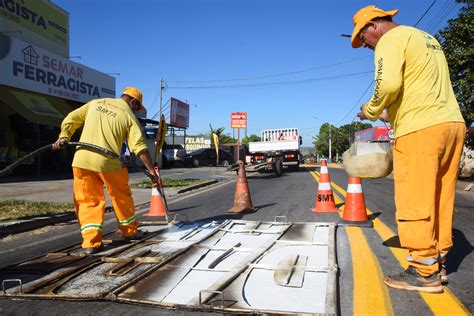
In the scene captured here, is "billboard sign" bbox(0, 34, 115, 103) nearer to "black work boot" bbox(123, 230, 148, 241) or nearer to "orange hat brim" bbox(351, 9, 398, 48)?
"black work boot" bbox(123, 230, 148, 241)

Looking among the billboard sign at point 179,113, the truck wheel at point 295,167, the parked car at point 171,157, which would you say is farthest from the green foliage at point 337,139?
the truck wheel at point 295,167

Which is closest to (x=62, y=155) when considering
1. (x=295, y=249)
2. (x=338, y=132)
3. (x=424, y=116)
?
(x=295, y=249)

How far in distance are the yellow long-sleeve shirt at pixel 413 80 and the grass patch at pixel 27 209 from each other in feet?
19.5

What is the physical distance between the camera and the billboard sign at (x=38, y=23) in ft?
57.0

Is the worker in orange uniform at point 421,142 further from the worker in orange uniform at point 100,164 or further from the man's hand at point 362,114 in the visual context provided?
the worker in orange uniform at point 100,164

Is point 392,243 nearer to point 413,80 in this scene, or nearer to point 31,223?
point 413,80

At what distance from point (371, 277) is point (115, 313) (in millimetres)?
1966

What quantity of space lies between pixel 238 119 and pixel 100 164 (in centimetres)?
1849

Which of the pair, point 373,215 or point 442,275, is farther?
point 373,215

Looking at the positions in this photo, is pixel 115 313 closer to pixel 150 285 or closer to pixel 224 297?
pixel 150 285

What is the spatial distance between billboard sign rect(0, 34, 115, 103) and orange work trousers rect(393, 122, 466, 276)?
53.6 ft

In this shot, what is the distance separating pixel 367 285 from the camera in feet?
9.96

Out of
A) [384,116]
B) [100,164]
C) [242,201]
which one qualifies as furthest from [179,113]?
[384,116]

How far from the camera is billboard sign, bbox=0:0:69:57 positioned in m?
17.4
